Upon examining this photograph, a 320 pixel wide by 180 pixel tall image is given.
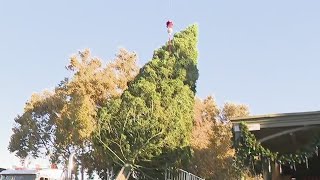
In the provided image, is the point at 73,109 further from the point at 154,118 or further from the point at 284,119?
the point at 284,119

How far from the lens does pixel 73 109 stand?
2583cm

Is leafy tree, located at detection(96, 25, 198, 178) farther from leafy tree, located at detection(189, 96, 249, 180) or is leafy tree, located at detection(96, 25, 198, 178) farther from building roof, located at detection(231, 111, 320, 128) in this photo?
building roof, located at detection(231, 111, 320, 128)

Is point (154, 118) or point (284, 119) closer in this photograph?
point (284, 119)

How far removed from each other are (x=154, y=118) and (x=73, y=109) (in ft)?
25.0

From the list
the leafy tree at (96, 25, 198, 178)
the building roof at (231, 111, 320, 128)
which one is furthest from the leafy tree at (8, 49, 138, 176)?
the building roof at (231, 111, 320, 128)

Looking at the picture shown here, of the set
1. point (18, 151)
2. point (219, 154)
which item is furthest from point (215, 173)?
point (18, 151)

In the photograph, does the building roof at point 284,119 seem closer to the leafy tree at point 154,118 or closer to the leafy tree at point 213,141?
the leafy tree at point 154,118

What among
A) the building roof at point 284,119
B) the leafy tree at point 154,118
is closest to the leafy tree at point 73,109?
the leafy tree at point 154,118

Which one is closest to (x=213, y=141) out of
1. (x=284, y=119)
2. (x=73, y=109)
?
(x=73, y=109)

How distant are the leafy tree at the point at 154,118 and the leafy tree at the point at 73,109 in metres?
3.61

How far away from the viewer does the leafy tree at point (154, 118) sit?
65.1 feet

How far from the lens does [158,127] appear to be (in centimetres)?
1986

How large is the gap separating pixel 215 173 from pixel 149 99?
9734 mm

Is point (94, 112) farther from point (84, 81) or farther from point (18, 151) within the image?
point (18, 151)
